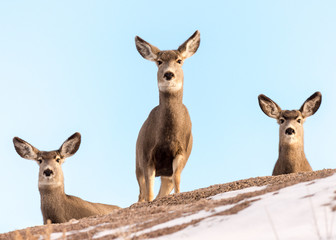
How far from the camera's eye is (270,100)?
12.4 m

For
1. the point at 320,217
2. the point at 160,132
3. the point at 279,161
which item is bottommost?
the point at 320,217

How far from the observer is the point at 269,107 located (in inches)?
492

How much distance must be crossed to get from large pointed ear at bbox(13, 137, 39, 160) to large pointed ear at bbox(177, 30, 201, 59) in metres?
3.37

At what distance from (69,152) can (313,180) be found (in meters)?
6.47

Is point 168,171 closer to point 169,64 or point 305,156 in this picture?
point 169,64

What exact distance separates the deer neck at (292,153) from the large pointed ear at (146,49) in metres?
2.98

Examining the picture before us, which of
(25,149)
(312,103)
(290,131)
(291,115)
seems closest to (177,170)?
(290,131)

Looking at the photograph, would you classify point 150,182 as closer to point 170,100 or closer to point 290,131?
point 170,100

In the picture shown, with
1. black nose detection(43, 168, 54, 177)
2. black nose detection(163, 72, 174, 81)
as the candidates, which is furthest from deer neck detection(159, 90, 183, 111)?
black nose detection(43, 168, 54, 177)

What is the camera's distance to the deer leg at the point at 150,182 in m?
10.7

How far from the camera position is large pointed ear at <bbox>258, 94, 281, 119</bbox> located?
40.4 ft

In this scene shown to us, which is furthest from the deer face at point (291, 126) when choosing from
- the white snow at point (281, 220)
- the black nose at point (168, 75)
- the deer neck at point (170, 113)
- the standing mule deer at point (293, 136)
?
the white snow at point (281, 220)

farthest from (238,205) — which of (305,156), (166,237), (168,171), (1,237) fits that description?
(305,156)

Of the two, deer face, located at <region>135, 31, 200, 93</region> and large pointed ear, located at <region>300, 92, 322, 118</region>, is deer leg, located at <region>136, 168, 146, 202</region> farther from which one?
large pointed ear, located at <region>300, 92, 322, 118</region>
